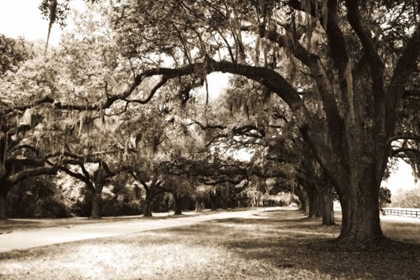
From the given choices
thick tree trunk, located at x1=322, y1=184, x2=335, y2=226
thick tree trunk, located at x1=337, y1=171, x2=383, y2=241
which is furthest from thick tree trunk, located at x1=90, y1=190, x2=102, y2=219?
thick tree trunk, located at x1=337, y1=171, x2=383, y2=241

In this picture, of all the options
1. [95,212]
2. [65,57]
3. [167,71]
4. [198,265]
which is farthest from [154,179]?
[198,265]

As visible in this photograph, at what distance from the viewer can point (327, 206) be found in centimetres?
2431

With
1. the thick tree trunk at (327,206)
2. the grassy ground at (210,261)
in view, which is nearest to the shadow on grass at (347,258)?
the grassy ground at (210,261)

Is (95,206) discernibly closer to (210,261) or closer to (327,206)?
(327,206)

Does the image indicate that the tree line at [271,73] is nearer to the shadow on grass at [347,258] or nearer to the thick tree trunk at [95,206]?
the shadow on grass at [347,258]

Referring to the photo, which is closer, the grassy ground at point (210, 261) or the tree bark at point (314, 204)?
the grassy ground at point (210, 261)

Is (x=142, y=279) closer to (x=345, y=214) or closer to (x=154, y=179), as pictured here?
(x=345, y=214)

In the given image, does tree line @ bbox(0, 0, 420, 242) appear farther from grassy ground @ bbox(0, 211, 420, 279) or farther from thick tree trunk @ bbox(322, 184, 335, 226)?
thick tree trunk @ bbox(322, 184, 335, 226)

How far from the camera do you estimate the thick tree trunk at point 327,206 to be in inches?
931

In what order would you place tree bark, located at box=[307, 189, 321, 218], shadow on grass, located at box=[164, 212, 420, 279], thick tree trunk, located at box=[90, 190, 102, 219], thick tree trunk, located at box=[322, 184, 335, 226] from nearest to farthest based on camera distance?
1. shadow on grass, located at box=[164, 212, 420, 279]
2. thick tree trunk, located at box=[322, 184, 335, 226]
3. tree bark, located at box=[307, 189, 321, 218]
4. thick tree trunk, located at box=[90, 190, 102, 219]

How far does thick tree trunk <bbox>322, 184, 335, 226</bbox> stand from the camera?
77.6ft

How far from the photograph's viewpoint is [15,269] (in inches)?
288

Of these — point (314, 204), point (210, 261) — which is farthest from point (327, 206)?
point (210, 261)

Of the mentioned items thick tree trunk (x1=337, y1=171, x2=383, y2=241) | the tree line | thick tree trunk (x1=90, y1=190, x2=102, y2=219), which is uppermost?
the tree line
